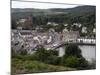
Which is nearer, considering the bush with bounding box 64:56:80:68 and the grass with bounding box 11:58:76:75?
the grass with bounding box 11:58:76:75

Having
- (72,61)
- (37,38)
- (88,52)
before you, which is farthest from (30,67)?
(88,52)

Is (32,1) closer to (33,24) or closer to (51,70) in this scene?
(33,24)

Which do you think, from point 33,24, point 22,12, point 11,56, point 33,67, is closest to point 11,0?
point 22,12

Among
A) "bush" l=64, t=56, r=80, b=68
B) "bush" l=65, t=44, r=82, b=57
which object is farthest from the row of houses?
"bush" l=64, t=56, r=80, b=68

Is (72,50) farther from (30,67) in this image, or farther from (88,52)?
(30,67)

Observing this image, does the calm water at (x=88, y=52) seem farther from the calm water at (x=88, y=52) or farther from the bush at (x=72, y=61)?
the bush at (x=72, y=61)

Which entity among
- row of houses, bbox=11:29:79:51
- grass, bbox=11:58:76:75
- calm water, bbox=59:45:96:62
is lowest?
grass, bbox=11:58:76:75

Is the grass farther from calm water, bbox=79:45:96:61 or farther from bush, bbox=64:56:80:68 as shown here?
calm water, bbox=79:45:96:61
